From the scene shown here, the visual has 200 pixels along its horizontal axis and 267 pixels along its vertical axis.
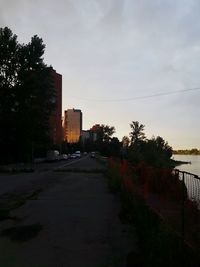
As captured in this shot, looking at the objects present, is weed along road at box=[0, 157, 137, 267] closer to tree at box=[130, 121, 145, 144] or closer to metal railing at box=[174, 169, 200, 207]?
metal railing at box=[174, 169, 200, 207]

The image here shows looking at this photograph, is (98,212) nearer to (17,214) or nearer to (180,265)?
(17,214)

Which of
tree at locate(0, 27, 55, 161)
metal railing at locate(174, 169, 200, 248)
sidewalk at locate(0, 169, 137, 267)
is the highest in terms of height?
tree at locate(0, 27, 55, 161)

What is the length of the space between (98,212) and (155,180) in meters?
3.36

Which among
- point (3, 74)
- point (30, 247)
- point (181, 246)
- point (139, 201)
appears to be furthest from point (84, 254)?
point (3, 74)

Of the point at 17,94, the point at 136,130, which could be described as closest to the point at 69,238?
the point at 17,94

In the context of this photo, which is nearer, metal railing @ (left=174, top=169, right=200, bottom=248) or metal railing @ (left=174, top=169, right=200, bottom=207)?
metal railing @ (left=174, top=169, right=200, bottom=248)

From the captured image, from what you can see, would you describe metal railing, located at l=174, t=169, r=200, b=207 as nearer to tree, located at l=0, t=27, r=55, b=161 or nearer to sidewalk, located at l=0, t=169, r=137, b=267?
sidewalk, located at l=0, t=169, r=137, b=267

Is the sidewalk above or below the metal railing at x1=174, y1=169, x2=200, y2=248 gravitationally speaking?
below

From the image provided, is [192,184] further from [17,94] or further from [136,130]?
[136,130]

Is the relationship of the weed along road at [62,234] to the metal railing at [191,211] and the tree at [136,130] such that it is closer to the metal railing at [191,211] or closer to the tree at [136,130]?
the metal railing at [191,211]

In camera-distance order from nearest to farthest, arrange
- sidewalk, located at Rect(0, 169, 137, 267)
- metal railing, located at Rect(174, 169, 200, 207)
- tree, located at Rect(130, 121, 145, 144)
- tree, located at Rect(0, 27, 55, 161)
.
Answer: metal railing, located at Rect(174, 169, 200, 207) → sidewalk, located at Rect(0, 169, 137, 267) → tree, located at Rect(0, 27, 55, 161) → tree, located at Rect(130, 121, 145, 144)

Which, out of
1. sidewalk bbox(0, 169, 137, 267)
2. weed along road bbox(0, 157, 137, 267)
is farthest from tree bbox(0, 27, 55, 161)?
sidewalk bbox(0, 169, 137, 267)

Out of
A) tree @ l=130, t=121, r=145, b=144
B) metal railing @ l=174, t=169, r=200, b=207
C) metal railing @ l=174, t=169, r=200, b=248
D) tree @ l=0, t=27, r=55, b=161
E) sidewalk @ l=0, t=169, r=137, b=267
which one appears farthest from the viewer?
tree @ l=130, t=121, r=145, b=144

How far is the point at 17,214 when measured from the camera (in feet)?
52.8
